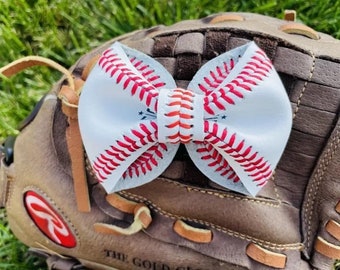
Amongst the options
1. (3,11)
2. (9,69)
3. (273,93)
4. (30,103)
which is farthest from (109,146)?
(3,11)

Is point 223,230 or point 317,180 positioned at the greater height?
point 317,180

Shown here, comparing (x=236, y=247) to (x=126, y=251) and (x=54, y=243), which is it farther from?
(x=54, y=243)

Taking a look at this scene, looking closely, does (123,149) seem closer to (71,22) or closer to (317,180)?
(317,180)

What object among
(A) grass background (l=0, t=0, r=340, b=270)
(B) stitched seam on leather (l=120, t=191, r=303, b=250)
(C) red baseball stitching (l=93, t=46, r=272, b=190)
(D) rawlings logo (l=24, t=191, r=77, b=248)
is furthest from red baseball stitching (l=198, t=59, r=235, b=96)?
(A) grass background (l=0, t=0, r=340, b=270)

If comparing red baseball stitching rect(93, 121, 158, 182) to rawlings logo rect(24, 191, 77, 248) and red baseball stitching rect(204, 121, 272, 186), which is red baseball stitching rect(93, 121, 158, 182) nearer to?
red baseball stitching rect(204, 121, 272, 186)

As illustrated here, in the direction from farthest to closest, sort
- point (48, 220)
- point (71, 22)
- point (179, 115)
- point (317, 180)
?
point (71, 22) → point (48, 220) → point (317, 180) → point (179, 115)

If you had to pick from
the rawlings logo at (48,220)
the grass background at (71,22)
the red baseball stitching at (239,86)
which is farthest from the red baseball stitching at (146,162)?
the grass background at (71,22)

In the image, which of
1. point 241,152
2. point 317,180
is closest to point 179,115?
point 241,152
